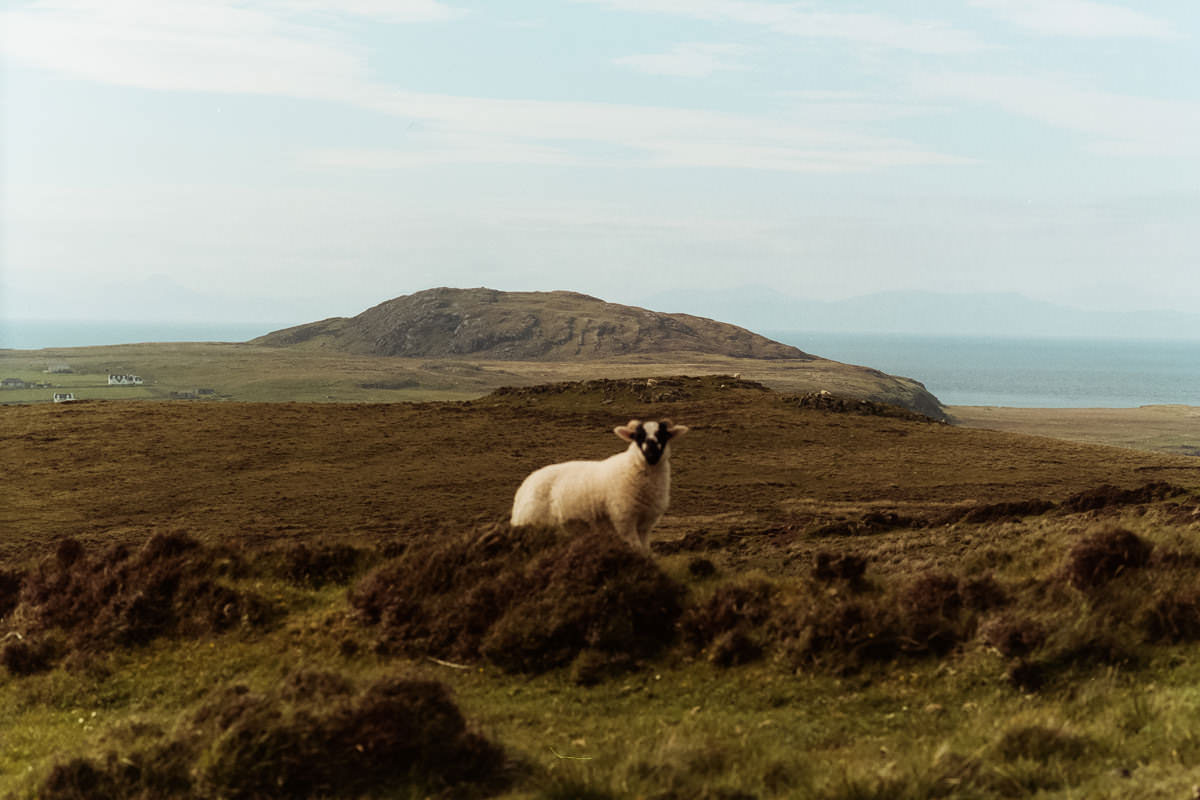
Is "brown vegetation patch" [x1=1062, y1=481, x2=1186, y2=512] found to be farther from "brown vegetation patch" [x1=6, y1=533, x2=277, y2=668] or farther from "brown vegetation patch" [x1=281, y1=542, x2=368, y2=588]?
"brown vegetation patch" [x1=6, y1=533, x2=277, y2=668]

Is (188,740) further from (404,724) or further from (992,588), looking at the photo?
(992,588)

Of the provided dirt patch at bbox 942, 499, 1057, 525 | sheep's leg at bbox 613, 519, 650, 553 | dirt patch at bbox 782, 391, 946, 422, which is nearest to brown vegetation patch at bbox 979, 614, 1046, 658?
sheep's leg at bbox 613, 519, 650, 553

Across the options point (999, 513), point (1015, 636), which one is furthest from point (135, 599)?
point (999, 513)

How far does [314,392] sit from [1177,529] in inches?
3334

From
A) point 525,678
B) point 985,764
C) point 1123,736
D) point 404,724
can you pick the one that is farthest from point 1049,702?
point 404,724

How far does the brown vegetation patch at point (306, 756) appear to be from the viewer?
23.1 ft

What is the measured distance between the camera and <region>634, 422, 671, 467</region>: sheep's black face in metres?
13.1

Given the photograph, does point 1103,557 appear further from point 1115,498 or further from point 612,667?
point 1115,498

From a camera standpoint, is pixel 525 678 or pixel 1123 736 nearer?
pixel 1123 736

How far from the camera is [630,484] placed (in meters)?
Result: 13.4

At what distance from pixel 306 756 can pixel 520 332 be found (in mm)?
166377

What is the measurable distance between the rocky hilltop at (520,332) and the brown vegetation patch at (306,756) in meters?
144

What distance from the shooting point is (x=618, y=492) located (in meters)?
13.4

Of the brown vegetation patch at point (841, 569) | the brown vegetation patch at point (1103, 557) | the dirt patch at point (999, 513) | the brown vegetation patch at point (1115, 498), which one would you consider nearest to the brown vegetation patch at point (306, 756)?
the brown vegetation patch at point (841, 569)
